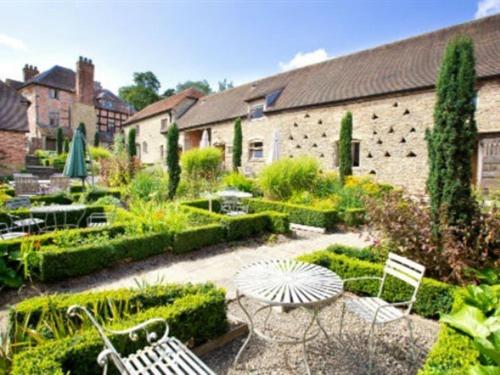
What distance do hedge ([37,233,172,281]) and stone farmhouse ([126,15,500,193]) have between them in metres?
8.31

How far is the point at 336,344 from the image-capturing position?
2.88 meters

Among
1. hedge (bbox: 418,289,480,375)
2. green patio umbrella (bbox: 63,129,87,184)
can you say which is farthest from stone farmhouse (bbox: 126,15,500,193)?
hedge (bbox: 418,289,480,375)

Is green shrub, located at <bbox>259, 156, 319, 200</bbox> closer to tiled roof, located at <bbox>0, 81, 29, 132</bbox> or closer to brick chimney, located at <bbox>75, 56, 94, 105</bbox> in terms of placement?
tiled roof, located at <bbox>0, 81, 29, 132</bbox>

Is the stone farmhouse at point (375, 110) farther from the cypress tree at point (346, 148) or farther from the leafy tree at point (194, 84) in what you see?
the leafy tree at point (194, 84)

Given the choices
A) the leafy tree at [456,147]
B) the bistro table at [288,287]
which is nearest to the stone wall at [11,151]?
the bistro table at [288,287]

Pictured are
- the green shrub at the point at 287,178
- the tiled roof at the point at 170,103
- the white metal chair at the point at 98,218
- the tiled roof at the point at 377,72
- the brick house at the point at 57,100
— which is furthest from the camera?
the brick house at the point at 57,100

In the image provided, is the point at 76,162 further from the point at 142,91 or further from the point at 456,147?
the point at 142,91

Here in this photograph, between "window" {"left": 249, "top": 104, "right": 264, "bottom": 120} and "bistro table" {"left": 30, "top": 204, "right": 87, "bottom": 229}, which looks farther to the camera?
"window" {"left": 249, "top": 104, "right": 264, "bottom": 120}

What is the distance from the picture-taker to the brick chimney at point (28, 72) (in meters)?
30.6

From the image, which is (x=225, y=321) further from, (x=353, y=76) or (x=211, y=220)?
(x=353, y=76)

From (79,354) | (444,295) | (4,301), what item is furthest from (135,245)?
(444,295)

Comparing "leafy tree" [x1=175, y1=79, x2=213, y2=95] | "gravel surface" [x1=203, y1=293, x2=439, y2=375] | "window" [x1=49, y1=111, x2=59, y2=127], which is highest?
"leafy tree" [x1=175, y1=79, x2=213, y2=95]

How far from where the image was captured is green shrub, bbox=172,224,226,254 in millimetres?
5594

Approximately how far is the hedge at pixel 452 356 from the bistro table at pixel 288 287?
73 centimetres
